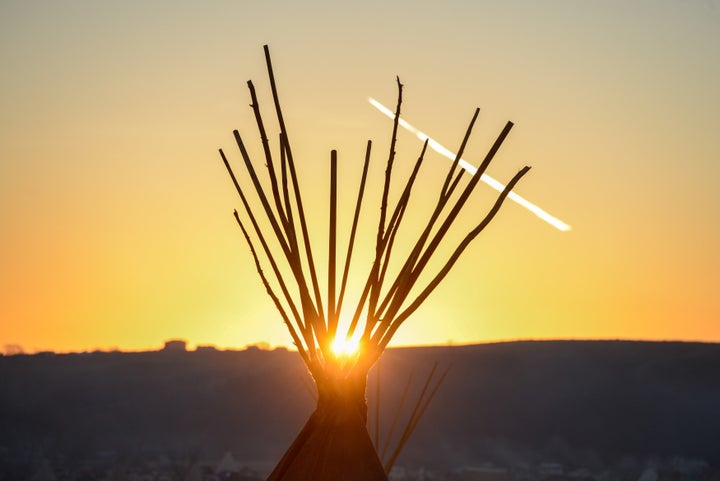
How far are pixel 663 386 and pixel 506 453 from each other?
6.07 meters

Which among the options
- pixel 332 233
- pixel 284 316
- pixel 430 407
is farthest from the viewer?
pixel 430 407

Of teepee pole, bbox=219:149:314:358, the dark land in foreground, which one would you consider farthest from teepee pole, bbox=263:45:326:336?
the dark land in foreground

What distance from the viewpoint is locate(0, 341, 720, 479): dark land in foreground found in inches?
1169

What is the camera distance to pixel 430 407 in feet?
105

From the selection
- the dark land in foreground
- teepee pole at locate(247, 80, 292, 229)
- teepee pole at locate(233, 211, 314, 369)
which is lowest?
teepee pole at locate(233, 211, 314, 369)

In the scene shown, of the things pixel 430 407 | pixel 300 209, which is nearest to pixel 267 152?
pixel 300 209

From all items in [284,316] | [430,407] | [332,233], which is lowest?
[284,316]

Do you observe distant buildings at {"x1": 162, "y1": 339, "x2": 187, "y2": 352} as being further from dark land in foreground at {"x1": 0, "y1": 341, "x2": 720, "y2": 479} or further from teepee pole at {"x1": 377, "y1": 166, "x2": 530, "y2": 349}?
teepee pole at {"x1": 377, "y1": 166, "x2": 530, "y2": 349}

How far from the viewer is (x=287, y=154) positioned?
20.4 ft

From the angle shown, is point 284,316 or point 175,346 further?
point 175,346

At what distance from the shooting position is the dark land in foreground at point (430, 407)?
29.7m

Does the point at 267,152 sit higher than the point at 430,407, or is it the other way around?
the point at 430,407

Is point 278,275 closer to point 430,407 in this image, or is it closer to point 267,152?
point 267,152

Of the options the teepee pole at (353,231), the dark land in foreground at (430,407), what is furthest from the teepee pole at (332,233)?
the dark land in foreground at (430,407)
